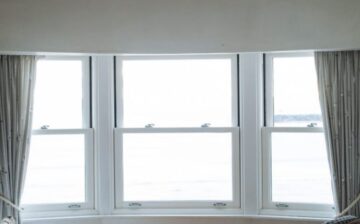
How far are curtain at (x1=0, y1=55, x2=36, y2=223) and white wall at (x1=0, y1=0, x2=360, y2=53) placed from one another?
0.69ft

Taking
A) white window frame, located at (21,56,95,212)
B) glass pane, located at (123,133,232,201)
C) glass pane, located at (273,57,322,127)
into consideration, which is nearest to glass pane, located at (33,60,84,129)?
white window frame, located at (21,56,95,212)

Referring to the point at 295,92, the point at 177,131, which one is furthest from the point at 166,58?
the point at 295,92

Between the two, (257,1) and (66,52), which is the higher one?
(257,1)

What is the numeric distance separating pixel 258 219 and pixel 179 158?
0.83m

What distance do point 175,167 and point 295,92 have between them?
47.5 inches

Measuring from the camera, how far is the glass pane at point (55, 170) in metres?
3.37

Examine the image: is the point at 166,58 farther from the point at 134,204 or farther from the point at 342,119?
the point at 342,119

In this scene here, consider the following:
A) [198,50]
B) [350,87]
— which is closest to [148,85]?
[198,50]

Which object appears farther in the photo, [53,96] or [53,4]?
[53,96]

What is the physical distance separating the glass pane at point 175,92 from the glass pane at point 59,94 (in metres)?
0.40

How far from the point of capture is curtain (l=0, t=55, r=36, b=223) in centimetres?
315

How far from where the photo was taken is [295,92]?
3.35 m

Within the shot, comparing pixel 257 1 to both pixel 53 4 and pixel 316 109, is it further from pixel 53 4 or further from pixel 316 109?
pixel 53 4

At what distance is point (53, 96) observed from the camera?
11.1 ft
